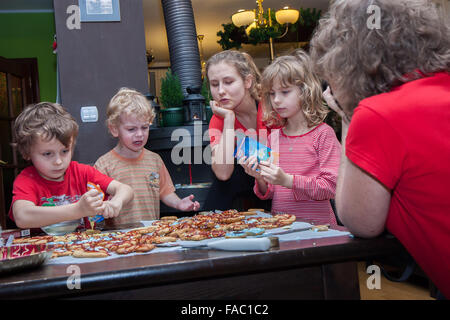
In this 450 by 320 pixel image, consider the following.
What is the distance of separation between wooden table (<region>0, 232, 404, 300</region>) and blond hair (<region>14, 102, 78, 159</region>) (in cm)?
92

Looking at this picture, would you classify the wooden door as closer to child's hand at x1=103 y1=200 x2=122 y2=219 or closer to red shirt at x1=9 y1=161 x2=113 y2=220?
red shirt at x1=9 y1=161 x2=113 y2=220

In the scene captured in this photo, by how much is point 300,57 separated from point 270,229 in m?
1.10

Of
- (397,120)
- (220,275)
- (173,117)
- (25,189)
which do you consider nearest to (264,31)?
(173,117)

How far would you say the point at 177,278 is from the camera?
81 cm

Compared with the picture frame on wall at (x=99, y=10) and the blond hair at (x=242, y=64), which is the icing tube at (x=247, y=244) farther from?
the picture frame on wall at (x=99, y=10)

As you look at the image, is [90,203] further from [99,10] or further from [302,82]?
[99,10]

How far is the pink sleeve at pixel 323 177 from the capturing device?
1656mm

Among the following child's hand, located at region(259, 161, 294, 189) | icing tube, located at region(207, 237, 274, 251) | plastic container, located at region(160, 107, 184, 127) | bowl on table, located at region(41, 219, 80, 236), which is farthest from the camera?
plastic container, located at region(160, 107, 184, 127)

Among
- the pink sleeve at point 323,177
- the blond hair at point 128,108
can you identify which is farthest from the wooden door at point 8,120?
the pink sleeve at point 323,177

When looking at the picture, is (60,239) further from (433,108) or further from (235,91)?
(235,91)

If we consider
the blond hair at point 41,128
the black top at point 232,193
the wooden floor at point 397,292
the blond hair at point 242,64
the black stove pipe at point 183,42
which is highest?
the black stove pipe at point 183,42

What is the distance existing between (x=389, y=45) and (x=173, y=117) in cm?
234

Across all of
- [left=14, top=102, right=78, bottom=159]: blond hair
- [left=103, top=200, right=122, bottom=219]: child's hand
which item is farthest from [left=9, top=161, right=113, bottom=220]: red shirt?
[left=103, top=200, right=122, bottom=219]: child's hand

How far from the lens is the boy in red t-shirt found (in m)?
1.56
